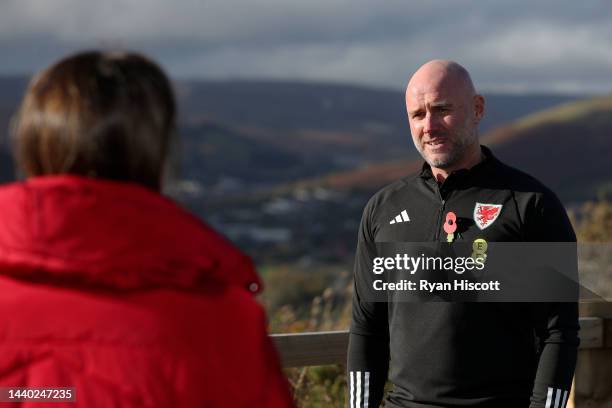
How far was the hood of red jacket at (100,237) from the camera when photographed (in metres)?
1.50

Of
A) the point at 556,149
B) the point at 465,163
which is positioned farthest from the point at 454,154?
the point at 556,149

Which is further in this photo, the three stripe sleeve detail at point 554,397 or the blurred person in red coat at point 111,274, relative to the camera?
the three stripe sleeve detail at point 554,397

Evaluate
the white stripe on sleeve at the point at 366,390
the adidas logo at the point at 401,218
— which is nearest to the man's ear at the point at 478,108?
the adidas logo at the point at 401,218

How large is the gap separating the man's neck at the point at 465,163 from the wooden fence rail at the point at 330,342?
0.98 m

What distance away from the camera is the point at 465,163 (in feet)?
11.4

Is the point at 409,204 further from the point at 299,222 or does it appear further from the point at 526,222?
the point at 299,222

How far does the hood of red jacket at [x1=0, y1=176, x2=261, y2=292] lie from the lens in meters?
1.50

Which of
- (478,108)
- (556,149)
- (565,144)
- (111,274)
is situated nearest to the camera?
(111,274)

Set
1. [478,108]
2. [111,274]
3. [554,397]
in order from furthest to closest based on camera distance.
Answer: [478,108] < [554,397] < [111,274]

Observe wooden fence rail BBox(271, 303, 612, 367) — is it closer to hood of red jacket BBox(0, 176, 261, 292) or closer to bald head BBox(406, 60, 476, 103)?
bald head BBox(406, 60, 476, 103)

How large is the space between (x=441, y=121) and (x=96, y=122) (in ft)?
6.76

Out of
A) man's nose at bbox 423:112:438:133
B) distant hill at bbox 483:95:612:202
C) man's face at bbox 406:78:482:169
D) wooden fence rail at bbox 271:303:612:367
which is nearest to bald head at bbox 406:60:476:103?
man's face at bbox 406:78:482:169

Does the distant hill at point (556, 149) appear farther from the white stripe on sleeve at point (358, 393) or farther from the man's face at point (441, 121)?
the white stripe on sleeve at point (358, 393)

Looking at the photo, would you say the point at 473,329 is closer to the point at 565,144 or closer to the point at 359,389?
the point at 359,389
